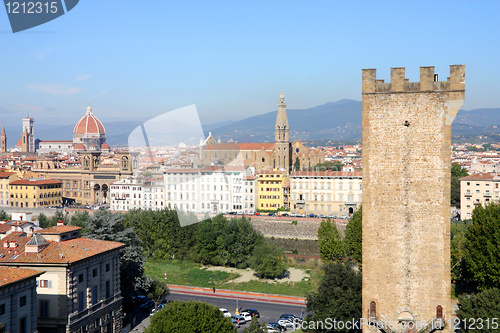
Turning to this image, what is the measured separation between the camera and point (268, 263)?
36.6 m

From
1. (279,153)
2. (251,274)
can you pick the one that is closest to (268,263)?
(251,274)

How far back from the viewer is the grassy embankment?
3406 centimetres

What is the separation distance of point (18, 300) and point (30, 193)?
54324 millimetres

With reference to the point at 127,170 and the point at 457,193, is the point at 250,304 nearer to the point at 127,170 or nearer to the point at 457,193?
the point at 457,193

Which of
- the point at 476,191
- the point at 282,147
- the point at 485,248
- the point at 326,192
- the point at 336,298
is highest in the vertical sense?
the point at 282,147

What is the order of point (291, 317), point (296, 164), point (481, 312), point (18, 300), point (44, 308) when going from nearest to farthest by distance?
point (18, 300) < point (481, 312) < point (44, 308) < point (291, 317) < point (296, 164)

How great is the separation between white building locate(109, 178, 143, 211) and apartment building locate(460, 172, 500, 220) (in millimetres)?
34315

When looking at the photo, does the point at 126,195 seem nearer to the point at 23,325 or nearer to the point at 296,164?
the point at 296,164

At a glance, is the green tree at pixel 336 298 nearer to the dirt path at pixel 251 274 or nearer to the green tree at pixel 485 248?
the green tree at pixel 485 248

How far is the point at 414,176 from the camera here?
1412 centimetres

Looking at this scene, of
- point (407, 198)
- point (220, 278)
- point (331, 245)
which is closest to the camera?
point (407, 198)

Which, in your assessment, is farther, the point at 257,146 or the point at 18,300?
the point at 257,146

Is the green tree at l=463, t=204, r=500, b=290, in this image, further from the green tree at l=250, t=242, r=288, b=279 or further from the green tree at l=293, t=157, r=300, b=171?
the green tree at l=293, t=157, r=300, b=171

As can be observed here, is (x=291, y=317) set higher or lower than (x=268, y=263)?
lower
